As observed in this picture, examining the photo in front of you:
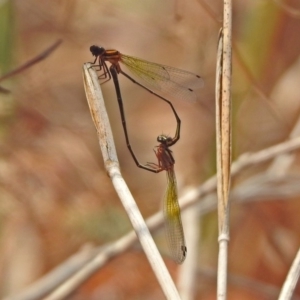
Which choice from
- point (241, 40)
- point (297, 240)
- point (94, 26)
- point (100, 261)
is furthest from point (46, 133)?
point (297, 240)

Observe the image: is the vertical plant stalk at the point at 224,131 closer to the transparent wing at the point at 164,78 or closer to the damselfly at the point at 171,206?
the damselfly at the point at 171,206

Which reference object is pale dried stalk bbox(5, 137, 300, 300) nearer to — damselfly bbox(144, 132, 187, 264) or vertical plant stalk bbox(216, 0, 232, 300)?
damselfly bbox(144, 132, 187, 264)

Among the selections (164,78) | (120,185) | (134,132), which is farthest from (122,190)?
(134,132)

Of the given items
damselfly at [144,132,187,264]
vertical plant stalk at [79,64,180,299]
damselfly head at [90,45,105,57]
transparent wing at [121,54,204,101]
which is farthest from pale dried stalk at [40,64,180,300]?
transparent wing at [121,54,204,101]

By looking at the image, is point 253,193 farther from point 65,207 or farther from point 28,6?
point 28,6

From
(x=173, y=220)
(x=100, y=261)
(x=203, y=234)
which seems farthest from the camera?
(x=203, y=234)

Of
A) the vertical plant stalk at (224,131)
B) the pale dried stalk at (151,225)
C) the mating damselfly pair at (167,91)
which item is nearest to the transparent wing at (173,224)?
the mating damselfly pair at (167,91)
